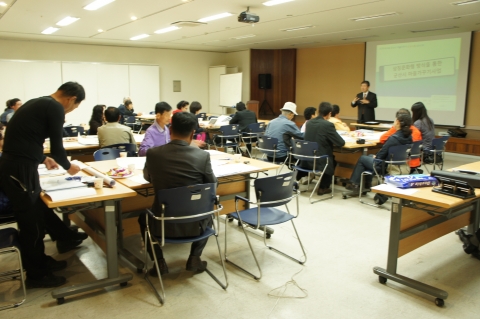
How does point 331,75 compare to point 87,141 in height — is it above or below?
above

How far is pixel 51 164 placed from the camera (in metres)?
3.06

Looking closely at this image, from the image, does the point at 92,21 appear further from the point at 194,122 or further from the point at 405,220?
the point at 405,220

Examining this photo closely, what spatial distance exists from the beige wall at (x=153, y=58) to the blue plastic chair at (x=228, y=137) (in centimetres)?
588

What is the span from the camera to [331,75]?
40.3 ft

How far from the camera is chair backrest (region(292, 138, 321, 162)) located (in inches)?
199

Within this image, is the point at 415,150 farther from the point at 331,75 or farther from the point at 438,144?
the point at 331,75

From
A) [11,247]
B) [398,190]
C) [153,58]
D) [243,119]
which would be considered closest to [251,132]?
[243,119]

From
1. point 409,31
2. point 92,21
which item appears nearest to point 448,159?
point 409,31

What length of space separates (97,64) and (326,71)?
7199 mm

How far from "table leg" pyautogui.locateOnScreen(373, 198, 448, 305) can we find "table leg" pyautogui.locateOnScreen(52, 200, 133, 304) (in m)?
1.95

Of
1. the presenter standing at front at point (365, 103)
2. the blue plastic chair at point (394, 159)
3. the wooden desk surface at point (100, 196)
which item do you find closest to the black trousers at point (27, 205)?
the wooden desk surface at point (100, 196)

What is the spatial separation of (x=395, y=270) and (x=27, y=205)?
8.98 ft

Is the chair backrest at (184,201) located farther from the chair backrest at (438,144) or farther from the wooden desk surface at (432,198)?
the chair backrest at (438,144)

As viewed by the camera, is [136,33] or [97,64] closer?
[136,33]
